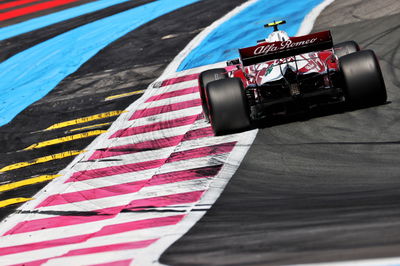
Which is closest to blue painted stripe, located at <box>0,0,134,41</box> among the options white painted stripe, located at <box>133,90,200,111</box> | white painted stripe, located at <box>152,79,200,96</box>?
white painted stripe, located at <box>152,79,200,96</box>

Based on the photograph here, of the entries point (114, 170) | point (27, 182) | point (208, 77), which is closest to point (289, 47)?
point (208, 77)

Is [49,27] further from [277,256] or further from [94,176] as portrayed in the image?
[277,256]

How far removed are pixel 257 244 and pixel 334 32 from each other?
11.2 meters

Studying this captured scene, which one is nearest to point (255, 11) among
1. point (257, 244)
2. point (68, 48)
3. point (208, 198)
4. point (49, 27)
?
point (68, 48)

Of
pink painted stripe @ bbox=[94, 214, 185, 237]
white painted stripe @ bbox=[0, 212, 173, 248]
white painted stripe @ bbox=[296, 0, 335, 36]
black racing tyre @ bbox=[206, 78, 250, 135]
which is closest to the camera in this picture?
pink painted stripe @ bbox=[94, 214, 185, 237]

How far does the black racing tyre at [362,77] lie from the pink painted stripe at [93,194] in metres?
3.25

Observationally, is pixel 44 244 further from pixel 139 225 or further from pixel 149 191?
pixel 149 191

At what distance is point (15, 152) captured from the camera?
13273 millimetres

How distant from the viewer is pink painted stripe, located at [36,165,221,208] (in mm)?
9578

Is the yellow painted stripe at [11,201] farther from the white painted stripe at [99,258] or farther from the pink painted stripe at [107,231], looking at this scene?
the white painted stripe at [99,258]

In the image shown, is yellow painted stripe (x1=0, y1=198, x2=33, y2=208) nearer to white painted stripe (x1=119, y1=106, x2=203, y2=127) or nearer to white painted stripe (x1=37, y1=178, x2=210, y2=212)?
white painted stripe (x1=37, y1=178, x2=210, y2=212)

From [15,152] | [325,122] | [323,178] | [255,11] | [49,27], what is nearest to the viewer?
[323,178]

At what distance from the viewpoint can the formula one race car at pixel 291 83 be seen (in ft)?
33.1

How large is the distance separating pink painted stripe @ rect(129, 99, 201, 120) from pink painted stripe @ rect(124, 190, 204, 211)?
185 inches
